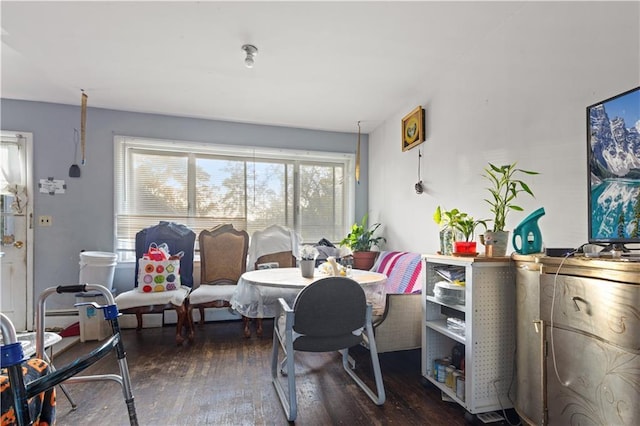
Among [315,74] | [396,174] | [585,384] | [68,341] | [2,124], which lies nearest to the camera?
[585,384]

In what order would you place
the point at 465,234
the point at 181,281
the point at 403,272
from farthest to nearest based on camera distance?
1. the point at 181,281
2. the point at 403,272
3. the point at 465,234

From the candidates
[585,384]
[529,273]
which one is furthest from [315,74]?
[585,384]

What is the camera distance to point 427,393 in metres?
2.13

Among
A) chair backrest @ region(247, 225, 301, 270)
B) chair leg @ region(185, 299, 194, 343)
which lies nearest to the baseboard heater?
chair leg @ region(185, 299, 194, 343)

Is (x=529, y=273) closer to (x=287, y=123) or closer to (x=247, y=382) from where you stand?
(x=247, y=382)

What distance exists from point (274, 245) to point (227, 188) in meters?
0.98

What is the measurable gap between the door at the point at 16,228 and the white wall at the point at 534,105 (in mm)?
4180

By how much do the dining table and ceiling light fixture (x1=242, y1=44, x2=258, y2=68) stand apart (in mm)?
1663

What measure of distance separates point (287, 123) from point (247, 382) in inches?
120

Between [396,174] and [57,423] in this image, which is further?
[396,174]

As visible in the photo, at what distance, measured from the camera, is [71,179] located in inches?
142

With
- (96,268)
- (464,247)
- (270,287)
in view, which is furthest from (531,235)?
(96,268)

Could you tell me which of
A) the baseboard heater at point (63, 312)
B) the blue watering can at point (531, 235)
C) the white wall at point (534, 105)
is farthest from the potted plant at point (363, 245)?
the baseboard heater at point (63, 312)

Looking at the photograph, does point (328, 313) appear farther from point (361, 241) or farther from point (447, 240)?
point (361, 241)
